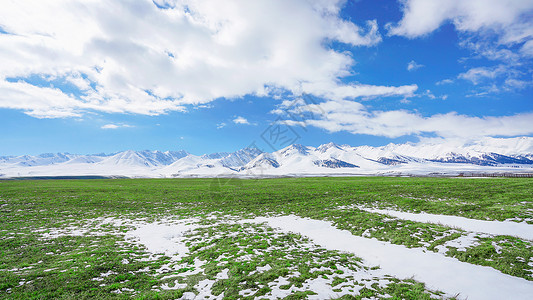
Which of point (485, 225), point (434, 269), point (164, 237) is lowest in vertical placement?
point (164, 237)

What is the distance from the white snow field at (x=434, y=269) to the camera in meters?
10.1

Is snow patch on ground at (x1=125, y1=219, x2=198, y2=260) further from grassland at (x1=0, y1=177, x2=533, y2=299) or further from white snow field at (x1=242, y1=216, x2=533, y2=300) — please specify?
white snow field at (x1=242, y1=216, x2=533, y2=300)

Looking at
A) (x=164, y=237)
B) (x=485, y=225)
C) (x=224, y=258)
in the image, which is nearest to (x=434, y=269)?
(x=485, y=225)

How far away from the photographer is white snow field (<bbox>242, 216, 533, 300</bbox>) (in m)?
10.1

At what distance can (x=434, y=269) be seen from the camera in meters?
12.5

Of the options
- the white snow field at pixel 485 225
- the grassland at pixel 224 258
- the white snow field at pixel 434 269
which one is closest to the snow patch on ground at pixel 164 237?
the grassland at pixel 224 258

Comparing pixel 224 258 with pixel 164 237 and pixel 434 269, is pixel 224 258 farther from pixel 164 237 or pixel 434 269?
pixel 434 269

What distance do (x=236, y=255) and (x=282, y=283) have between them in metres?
5.11

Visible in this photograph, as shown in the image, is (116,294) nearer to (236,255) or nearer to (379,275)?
(236,255)

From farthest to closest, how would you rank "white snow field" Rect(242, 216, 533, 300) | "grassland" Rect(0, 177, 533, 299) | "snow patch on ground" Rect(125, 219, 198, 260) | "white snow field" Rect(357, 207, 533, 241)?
1. "snow patch on ground" Rect(125, 219, 198, 260)
2. "white snow field" Rect(357, 207, 533, 241)
3. "grassland" Rect(0, 177, 533, 299)
4. "white snow field" Rect(242, 216, 533, 300)

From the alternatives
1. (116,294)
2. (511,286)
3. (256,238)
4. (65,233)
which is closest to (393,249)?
(511,286)

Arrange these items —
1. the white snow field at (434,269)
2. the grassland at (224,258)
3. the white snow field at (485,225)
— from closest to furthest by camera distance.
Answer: the white snow field at (434,269), the grassland at (224,258), the white snow field at (485,225)

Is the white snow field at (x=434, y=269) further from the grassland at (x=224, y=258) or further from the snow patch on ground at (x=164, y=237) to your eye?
the snow patch on ground at (x=164, y=237)

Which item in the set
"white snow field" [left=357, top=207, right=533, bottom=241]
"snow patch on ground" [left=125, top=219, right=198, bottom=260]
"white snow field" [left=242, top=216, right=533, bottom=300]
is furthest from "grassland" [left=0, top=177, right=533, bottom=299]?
"white snow field" [left=357, top=207, right=533, bottom=241]
